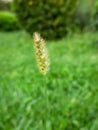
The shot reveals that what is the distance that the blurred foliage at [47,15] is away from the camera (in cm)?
1060

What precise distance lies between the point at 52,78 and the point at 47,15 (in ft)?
16.8

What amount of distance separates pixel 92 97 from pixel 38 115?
2.88ft

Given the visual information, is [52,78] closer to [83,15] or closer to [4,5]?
[83,15]

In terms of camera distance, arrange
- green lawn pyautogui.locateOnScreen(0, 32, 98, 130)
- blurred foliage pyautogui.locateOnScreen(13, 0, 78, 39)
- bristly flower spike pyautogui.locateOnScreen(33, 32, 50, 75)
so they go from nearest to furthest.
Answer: bristly flower spike pyautogui.locateOnScreen(33, 32, 50, 75), green lawn pyautogui.locateOnScreen(0, 32, 98, 130), blurred foliage pyautogui.locateOnScreen(13, 0, 78, 39)

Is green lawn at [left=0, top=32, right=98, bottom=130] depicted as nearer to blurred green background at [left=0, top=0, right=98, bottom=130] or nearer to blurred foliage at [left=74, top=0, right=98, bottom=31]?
blurred green background at [left=0, top=0, right=98, bottom=130]

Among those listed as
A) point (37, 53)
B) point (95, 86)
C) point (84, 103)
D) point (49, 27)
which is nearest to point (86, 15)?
point (49, 27)

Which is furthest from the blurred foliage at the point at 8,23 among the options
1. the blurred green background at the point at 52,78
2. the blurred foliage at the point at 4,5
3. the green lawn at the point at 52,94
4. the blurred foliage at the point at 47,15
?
the green lawn at the point at 52,94

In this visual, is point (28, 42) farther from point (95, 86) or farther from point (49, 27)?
point (95, 86)

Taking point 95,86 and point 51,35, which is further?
point 51,35

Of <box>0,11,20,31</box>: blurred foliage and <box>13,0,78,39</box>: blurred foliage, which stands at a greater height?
<box>0,11,20,31</box>: blurred foliage

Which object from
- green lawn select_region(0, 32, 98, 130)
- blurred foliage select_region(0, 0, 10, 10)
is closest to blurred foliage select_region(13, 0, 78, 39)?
green lawn select_region(0, 32, 98, 130)

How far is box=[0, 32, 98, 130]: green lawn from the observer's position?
4023mm

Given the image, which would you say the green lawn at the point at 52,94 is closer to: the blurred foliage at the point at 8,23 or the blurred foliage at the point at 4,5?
the blurred foliage at the point at 8,23

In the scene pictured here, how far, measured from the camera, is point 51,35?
10.7 meters
